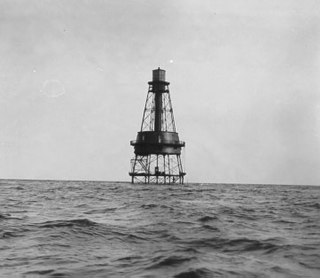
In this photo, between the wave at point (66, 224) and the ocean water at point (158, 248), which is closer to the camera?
the ocean water at point (158, 248)

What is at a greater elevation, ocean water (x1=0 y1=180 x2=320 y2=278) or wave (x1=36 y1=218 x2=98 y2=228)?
wave (x1=36 y1=218 x2=98 y2=228)

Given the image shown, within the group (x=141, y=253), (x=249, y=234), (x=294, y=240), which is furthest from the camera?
(x=249, y=234)

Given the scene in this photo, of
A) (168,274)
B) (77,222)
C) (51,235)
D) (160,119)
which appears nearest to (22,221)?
(77,222)

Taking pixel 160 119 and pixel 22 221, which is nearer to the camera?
pixel 22 221

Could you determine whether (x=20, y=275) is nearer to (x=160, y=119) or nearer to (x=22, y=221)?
(x=22, y=221)

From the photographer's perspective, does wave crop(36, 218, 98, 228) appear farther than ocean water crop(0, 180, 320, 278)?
Yes

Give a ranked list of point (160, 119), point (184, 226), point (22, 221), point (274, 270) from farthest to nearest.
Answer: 1. point (160, 119)
2. point (22, 221)
3. point (184, 226)
4. point (274, 270)

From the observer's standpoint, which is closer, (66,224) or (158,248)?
(158,248)

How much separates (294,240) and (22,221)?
8.58m

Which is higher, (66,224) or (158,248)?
(66,224)

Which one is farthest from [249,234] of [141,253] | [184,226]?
[141,253]

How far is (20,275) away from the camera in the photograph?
22.4ft

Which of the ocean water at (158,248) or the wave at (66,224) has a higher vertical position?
the wave at (66,224)

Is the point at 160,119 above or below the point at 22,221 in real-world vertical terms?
above
